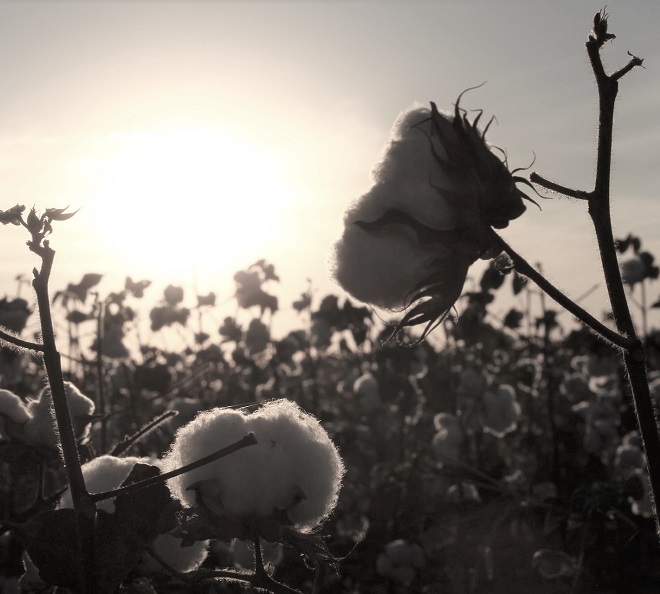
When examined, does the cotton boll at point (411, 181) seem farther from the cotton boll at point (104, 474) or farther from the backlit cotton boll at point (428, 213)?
the cotton boll at point (104, 474)

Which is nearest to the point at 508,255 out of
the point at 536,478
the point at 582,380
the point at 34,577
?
the point at 34,577

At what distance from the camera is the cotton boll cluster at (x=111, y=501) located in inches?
63.6

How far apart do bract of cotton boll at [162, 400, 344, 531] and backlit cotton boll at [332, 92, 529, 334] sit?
300 mm

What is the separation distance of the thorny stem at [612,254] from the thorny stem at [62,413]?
3.31 ft

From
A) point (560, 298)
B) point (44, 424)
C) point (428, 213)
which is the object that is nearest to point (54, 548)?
point (44, 424)

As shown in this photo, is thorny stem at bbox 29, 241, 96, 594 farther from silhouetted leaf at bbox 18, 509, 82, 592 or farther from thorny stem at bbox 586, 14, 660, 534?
thorny stem at bbox 586, 14, 660, 534

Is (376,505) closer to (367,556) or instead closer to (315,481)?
(367,556)

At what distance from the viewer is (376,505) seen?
22.4 feet

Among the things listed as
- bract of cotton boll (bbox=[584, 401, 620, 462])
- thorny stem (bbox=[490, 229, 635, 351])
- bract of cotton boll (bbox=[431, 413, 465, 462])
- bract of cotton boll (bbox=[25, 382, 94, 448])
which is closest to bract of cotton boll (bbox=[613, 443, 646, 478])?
bract of cotton boll (bbox=[584, 401, 620, 462])

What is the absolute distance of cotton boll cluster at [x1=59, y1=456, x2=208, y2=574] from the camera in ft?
5.30

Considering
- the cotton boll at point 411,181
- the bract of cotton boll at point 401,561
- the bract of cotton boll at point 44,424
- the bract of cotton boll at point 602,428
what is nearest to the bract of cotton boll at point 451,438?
the bract of cotton boll at point 602,428

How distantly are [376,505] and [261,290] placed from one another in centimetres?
209

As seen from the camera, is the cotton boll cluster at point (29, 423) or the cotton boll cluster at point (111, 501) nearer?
the cotton boll cluster at point (111, 501)

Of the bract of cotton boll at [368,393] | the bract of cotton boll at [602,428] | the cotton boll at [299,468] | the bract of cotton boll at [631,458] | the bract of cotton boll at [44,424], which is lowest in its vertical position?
the cotton boll at [299,468]
